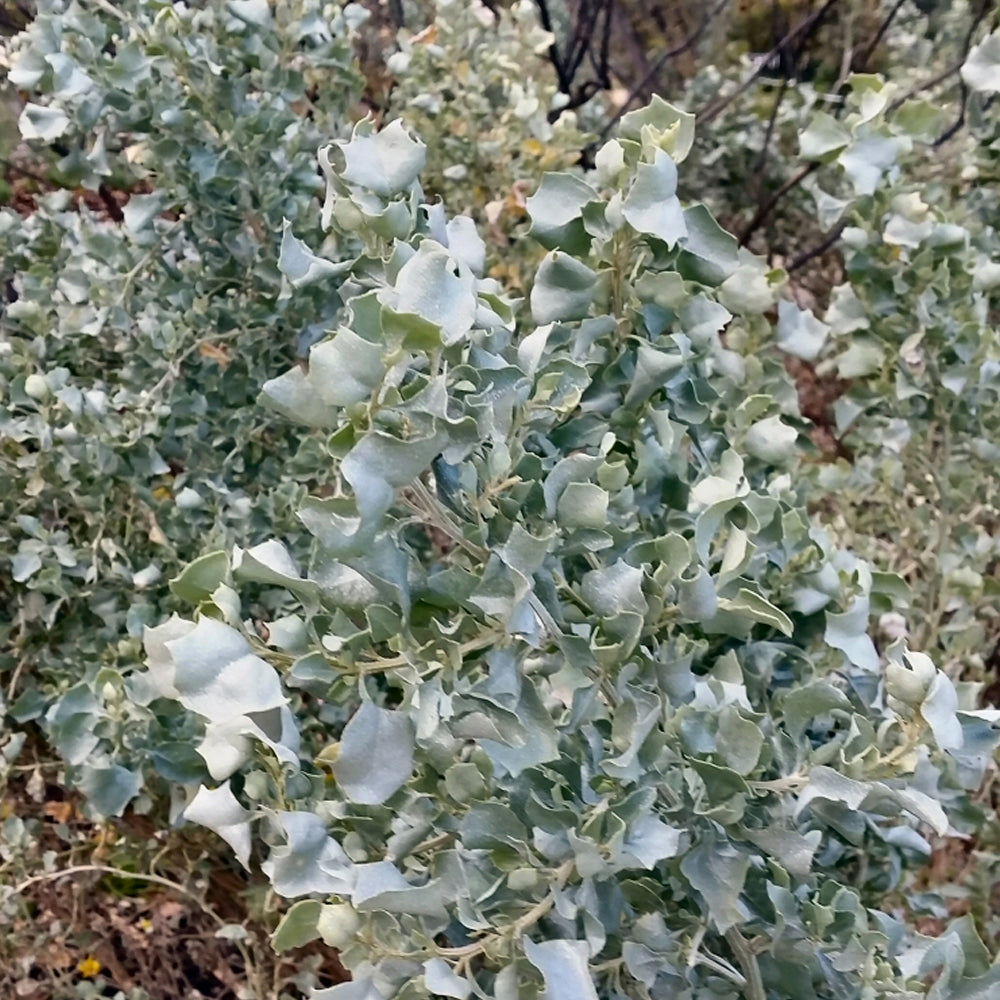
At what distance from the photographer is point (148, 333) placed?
0.87m

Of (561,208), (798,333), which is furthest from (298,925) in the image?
(798,333)

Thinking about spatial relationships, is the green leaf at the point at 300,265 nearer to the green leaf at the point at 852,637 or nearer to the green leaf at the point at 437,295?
the green leaf at the point at 437,295

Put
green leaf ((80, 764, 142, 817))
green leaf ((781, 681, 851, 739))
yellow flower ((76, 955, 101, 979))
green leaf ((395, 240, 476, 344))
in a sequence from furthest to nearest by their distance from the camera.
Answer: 1. yellow flower ((76, 955, 101, 979))
2. green leaf ((80, 764, 142, 817))
3. green leaf ((781, 681, 851, 739))
4. green leaf ((395, 240, 476, 344))

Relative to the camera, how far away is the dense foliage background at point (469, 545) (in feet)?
1.24

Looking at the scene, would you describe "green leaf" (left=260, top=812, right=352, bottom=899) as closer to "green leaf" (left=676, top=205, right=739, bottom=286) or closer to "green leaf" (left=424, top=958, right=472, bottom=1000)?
"green leaf" (left=424, top=958, right=472, bottom=1000)

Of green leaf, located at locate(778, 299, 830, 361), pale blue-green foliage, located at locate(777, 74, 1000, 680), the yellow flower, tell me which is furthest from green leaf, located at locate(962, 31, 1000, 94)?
the yellow flower

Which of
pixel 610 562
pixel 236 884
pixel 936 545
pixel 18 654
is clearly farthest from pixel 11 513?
pixel 936 545

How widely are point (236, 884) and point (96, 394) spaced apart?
1.82 feet

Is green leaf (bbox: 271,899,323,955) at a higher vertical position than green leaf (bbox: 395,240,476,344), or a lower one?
lower

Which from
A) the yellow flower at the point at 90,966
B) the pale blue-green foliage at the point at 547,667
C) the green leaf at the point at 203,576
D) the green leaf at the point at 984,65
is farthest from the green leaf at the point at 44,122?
the yellow flower at the point at 90,966

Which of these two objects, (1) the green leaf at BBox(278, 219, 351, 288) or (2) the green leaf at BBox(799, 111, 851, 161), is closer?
(1) the green leaf at BBox(278, 219, 351, 288)

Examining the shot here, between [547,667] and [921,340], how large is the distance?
0.59 metres

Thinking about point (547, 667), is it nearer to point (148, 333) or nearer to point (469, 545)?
point (469, 545)

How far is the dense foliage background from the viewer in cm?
38
